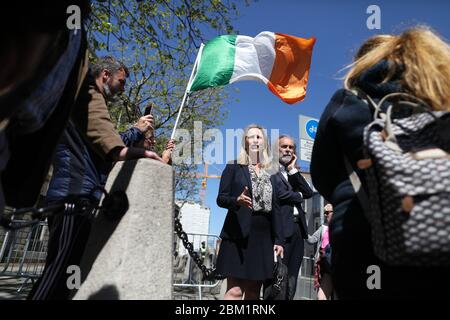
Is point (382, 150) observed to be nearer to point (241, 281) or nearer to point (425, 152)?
point (425, 152)

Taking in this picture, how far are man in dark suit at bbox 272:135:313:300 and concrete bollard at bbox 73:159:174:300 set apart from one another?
235cm

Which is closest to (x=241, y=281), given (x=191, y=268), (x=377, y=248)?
(x=377, y=248)

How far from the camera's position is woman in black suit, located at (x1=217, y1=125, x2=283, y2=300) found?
345 centimetres

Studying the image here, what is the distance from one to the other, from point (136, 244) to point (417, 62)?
5.21ft

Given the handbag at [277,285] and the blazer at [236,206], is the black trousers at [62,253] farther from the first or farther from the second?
the handbag at [277,285]

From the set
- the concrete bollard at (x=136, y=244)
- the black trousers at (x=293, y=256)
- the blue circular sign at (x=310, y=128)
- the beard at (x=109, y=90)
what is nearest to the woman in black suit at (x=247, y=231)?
the black trousers at (x=293, y=256)

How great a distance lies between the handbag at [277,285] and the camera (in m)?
3.75

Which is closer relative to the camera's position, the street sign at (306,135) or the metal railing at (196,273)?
the street sign at (306,135)

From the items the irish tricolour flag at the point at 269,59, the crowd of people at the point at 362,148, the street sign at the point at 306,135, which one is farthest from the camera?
the street sign at the point at 306,135

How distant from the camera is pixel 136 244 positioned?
1768 millimetres

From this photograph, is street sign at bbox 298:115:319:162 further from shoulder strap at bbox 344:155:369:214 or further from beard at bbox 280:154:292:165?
shoulder strap at bbox 344:155:369:214

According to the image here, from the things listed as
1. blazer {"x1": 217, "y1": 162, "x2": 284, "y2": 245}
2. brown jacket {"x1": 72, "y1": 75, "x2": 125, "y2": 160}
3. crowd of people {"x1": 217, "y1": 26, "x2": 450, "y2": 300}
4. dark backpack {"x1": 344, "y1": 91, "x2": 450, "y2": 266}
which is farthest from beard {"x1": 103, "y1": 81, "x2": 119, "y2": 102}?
dark backpack {"x1": 344, "y1": 91, "x2": 450, "y2": 266}
